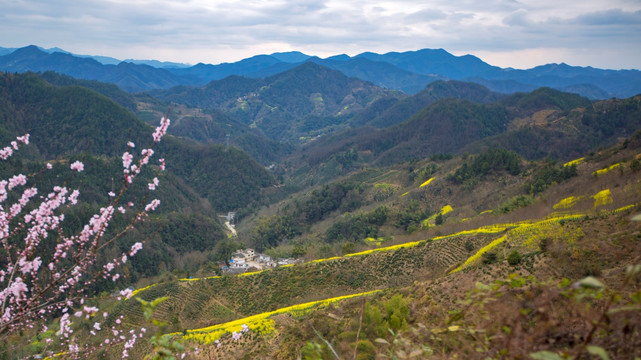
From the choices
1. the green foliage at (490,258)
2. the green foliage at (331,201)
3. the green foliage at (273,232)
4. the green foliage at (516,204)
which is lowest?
the green foliage at (273,232)

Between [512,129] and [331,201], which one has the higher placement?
[512,129]

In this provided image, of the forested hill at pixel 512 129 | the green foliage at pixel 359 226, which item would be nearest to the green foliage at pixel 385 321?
the green foliage at pixel 359 226

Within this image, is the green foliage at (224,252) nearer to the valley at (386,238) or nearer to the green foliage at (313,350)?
the valley at (386,238)

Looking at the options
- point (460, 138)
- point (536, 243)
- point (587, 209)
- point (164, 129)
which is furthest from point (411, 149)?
point (164, 129)

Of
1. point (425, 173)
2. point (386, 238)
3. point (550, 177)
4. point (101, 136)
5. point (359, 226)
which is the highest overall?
point (101, 136)

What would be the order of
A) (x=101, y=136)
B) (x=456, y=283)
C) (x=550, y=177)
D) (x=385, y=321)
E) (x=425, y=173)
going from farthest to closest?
(x=101, y=136)
(x=425, y=173)
(x=550, y=177)
(x=456, y=283)
(x=385, y=321)

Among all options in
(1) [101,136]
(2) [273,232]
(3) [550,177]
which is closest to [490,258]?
(3) [550,177]

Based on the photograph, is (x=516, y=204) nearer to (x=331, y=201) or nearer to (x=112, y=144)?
(x=331, y=201)

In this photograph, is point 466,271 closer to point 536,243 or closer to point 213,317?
point 536,243

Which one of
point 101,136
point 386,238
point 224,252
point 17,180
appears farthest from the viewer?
point 101,136
